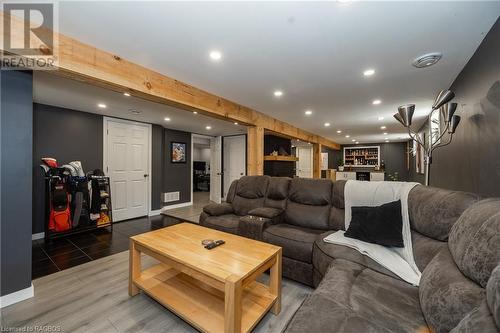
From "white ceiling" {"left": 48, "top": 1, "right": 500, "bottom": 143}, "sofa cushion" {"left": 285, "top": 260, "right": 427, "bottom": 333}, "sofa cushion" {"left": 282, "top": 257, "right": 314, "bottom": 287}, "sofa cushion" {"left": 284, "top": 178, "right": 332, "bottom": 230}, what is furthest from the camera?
"sofa cushion" {"left": 284, "top": 178, "right": 332, "bottom": 230}

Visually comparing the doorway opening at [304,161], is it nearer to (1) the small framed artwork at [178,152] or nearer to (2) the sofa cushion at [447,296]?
(1) the small framed artwork at [178,152]

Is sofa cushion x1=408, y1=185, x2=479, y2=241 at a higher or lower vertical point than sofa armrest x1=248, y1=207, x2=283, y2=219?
higher

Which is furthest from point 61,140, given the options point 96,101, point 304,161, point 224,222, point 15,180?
point 304,161

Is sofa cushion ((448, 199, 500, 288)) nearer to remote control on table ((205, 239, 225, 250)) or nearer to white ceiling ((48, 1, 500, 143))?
white ceiling ((48, 1, 500, 143))

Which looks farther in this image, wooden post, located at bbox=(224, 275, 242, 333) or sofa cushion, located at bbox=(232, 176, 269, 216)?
sofa cushion, located at bbox=(232, 176, 269, 216)

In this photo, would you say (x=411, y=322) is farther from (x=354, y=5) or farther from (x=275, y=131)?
(x=275, y=131)

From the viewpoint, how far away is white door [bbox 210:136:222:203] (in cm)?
665

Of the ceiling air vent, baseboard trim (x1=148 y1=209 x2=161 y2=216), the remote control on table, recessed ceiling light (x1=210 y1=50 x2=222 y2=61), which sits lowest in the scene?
baseboard trim (x1=148 y1=209 x2=161 y2=216)

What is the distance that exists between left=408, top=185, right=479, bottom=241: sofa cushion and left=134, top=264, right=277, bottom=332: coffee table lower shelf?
1305 millimetres

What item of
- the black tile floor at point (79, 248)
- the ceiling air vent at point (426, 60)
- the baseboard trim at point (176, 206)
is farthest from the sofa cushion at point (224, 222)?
the baseboard trim at point (176, 206)

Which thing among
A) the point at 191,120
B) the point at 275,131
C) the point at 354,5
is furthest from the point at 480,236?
the point at 191,120

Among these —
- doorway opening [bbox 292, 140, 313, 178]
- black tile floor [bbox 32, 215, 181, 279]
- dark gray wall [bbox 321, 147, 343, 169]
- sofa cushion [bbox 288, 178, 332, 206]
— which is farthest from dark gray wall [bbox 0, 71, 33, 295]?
dark gray wall [bbox 321, 147, 343, 169]

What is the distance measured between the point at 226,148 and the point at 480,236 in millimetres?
6050

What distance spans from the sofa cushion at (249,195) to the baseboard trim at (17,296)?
2.22 meters
